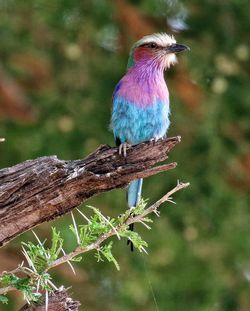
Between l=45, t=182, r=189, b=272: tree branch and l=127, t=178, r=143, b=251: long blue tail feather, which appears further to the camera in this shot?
l=127, t=178, r=143, b=251: long blue tail feather

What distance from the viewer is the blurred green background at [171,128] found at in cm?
639

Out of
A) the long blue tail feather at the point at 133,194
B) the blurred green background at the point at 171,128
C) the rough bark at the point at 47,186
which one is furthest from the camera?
the blurred green background at the point at 171,128

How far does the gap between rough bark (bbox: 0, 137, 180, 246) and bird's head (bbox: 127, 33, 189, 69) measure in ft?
5.12

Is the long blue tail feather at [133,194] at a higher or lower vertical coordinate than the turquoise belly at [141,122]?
lower

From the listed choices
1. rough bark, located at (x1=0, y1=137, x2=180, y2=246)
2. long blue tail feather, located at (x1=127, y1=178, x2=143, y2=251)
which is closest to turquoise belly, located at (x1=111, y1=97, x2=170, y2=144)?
long blue tail feather, located at (x1=127, y1=178, x2=143, y2=251)

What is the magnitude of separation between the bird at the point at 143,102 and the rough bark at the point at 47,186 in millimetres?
961

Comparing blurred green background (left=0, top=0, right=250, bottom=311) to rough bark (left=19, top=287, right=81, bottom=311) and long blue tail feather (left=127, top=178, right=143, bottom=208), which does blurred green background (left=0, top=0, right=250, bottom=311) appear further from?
rough bark (left=19, top=287, right=81, bottom=311)

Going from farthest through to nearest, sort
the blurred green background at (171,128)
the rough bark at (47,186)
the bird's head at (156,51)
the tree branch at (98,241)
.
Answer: the blurred green background at (171,128) → the bird's head at (156,51) → the rough bark at (47,186) → the tree branch at (98,241)

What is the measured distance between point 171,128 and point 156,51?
1.84 m

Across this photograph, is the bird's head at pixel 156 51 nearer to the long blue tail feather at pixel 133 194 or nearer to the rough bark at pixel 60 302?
the long blue tail feather at pixel 133 194

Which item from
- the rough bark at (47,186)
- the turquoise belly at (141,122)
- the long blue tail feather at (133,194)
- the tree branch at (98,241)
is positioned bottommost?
the tree branch at (98,241)

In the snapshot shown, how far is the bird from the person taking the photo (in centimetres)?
416

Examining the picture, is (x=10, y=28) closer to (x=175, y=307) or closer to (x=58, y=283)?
(x=58, y=283)

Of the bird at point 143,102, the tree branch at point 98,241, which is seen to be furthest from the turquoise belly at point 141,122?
the tree branch at point 98,241
